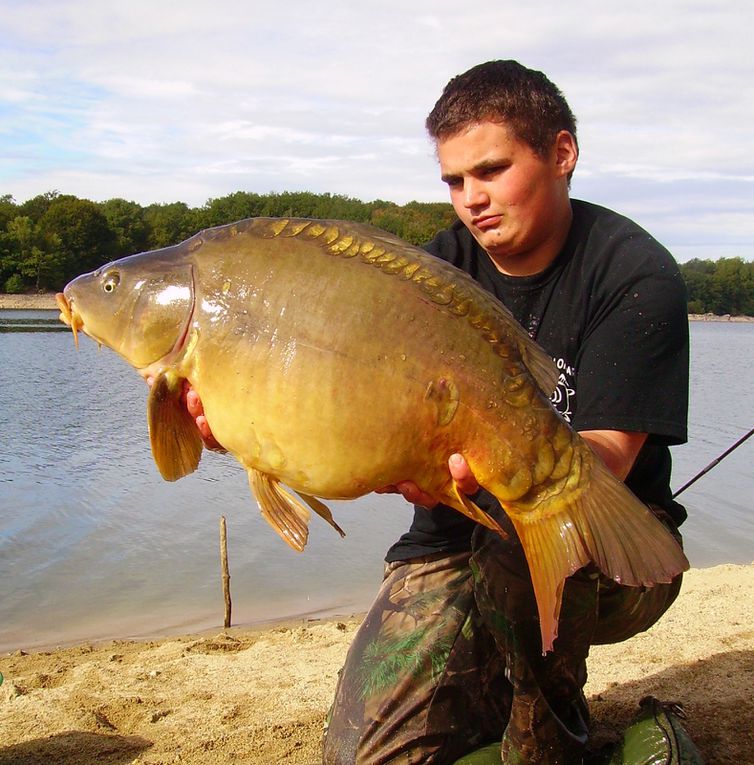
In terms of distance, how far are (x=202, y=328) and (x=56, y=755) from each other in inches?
82.5

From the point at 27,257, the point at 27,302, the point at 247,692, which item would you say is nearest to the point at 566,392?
the point at 247,692

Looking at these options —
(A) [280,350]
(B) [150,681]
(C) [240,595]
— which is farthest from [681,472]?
(A) [280,350]

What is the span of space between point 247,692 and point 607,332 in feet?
7.96

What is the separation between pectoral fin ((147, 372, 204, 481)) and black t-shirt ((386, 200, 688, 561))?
849mm

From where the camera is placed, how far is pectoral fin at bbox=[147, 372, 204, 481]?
7.00ft

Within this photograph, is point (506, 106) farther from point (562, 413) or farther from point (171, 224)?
point (171, 224)

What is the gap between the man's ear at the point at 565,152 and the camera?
281 centimetres

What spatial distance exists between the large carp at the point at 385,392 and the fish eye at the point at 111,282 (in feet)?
0.77

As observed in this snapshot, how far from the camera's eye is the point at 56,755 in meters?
3.25

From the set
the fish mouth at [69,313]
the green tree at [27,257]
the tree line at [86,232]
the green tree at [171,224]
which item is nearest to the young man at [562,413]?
the fish mouth at [69,313]

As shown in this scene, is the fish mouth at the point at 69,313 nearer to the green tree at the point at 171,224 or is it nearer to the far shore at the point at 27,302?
the green tree at the point at 171,224

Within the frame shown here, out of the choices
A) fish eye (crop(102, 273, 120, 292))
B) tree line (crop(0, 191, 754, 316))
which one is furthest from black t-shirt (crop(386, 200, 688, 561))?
tree line (crop(0, 191, 754, 316))

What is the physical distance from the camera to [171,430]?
7.23 ft

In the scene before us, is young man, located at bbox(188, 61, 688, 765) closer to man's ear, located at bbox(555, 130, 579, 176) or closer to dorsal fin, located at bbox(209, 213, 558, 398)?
man's ear, located at bbox(555, 130, 579, 176)
